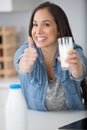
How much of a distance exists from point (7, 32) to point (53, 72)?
1.14 m

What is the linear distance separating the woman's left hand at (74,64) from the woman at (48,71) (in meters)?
0.04

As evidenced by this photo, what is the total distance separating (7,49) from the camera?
2.66m

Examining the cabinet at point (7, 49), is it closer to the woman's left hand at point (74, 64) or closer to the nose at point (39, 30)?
the nose at point (39, 30)

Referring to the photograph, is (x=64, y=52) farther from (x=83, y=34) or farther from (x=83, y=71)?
Answer: (x=83, y=34)

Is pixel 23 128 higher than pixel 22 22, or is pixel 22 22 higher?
pixel 22 22

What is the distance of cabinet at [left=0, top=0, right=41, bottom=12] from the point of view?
2.46m

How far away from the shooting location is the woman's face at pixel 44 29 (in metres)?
1.55

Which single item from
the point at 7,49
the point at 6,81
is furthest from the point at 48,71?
the point at 7,49

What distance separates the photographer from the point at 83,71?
1.44 m

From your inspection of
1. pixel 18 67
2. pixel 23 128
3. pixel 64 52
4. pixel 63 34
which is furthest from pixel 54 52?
pixel 23 128

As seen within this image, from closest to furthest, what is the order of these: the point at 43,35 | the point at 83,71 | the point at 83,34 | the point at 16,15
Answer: the point at 83,71 < the point at 43,35 < the point at 83,34 < the point at 16,15

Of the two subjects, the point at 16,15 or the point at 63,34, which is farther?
the point at 16,15

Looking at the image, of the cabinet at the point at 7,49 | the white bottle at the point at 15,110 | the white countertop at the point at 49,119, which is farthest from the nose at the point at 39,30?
the cabinet at the point at 7,49

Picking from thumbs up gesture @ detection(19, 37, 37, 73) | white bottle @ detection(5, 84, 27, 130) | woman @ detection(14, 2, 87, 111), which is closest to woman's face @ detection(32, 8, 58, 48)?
woman @ detection(14, 2, 87, 111)
